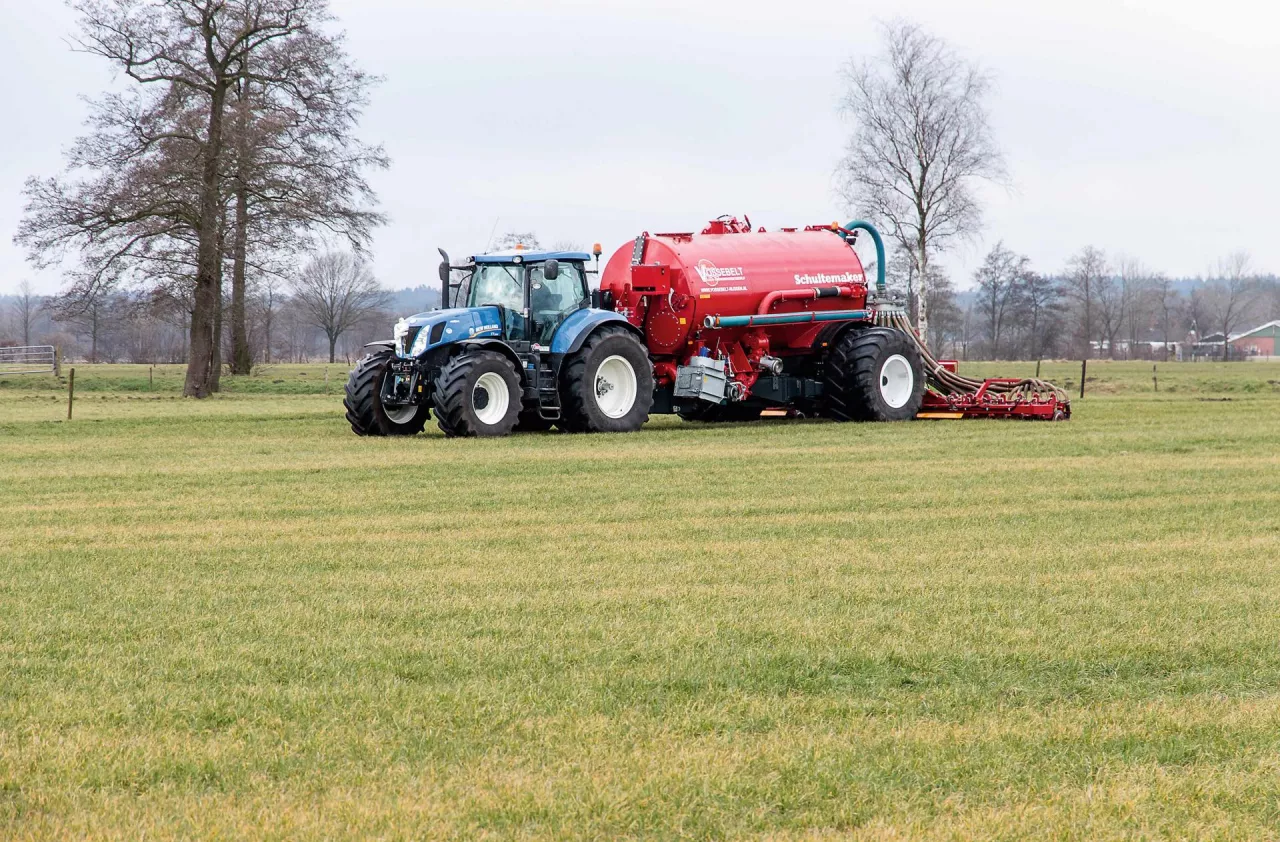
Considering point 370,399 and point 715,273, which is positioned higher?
point 715,273

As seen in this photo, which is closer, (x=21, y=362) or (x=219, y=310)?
(x=219, y=310)

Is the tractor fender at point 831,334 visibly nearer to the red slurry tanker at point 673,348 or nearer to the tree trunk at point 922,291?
the red slurry tanker at point 673,348

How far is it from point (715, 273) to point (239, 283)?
73.3 ft

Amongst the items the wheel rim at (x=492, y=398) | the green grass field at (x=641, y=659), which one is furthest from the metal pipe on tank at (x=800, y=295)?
the green grass field at (x=641, y=659)

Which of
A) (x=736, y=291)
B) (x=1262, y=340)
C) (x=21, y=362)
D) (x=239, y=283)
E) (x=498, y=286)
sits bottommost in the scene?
(x=21, y=362)

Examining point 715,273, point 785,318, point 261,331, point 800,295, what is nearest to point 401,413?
point 715,273

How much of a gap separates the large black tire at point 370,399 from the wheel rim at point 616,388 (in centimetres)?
234

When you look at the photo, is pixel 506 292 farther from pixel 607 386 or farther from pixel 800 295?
pixel 800 295

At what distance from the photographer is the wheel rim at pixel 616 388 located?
18.8 m

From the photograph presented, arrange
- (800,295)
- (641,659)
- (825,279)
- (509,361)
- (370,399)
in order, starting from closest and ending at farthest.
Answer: (641,659), (509,361), (370,399), (800,295), (825,279)

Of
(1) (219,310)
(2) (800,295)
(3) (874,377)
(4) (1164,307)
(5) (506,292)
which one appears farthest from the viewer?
(4) (1164,307)

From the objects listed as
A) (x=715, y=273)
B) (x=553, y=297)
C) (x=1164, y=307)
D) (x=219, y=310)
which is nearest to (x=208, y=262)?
(x=219, y=310)

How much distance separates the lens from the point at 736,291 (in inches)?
774

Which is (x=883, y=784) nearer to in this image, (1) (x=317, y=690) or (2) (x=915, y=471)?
(1) (x=317, y=690)
